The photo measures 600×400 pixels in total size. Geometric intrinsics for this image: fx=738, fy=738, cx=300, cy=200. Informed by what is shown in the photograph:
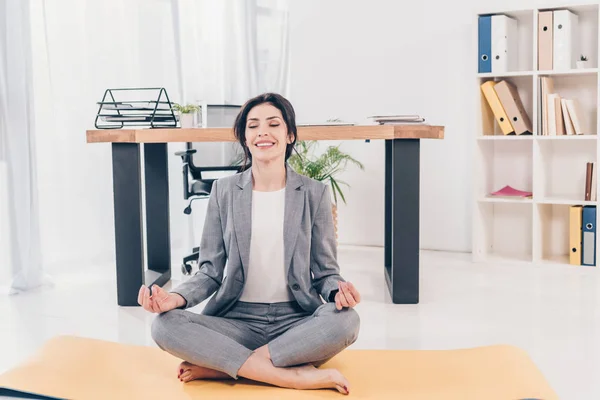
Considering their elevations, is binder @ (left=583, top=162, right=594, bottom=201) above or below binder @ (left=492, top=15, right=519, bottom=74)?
below

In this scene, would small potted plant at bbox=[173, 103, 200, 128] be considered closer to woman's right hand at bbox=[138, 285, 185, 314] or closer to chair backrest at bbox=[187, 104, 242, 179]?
chair backrest at bbox=[187, 104, 242, 179]

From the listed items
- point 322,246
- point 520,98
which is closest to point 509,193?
point 520,98

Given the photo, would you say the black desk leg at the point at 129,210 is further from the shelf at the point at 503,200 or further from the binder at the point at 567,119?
the binder at the point at 567,119

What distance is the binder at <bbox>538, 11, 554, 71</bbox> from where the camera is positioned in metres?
4.00

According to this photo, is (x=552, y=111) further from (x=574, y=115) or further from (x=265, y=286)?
(x=265, y=286)

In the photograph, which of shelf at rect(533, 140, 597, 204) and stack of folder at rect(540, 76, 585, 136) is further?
shelf at rect(533, 140, 597, 204)

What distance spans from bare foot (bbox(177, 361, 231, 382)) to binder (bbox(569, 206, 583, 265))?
2.65 m

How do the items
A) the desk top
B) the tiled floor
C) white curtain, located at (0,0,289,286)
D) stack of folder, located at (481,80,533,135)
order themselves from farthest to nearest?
1. stack of folder, located at (481,80,533,135)
2. white curtain, located at (0,0,289,286)
3. the desk top
4. the tiled floor

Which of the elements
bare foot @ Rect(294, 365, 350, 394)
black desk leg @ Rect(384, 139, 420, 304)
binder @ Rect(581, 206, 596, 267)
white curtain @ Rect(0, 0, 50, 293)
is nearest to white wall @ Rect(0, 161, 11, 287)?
white curtain @ Rect(0, 0, 50, 293)

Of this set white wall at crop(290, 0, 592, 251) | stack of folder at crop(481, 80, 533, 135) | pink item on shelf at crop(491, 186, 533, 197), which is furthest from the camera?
white wall at crop(290, 0, 592, 251)

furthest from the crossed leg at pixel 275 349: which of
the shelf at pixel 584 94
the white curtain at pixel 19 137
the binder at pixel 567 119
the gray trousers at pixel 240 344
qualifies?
the shelf at pixel 584 94

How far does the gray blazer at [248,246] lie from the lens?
2.18m

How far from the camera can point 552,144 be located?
4.34 m

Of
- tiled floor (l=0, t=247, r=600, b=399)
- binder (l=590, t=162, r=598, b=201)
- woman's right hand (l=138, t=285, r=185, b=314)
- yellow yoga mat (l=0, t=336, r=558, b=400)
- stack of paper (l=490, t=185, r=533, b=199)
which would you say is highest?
binder (l=590, t=162, r=598, b=201)
